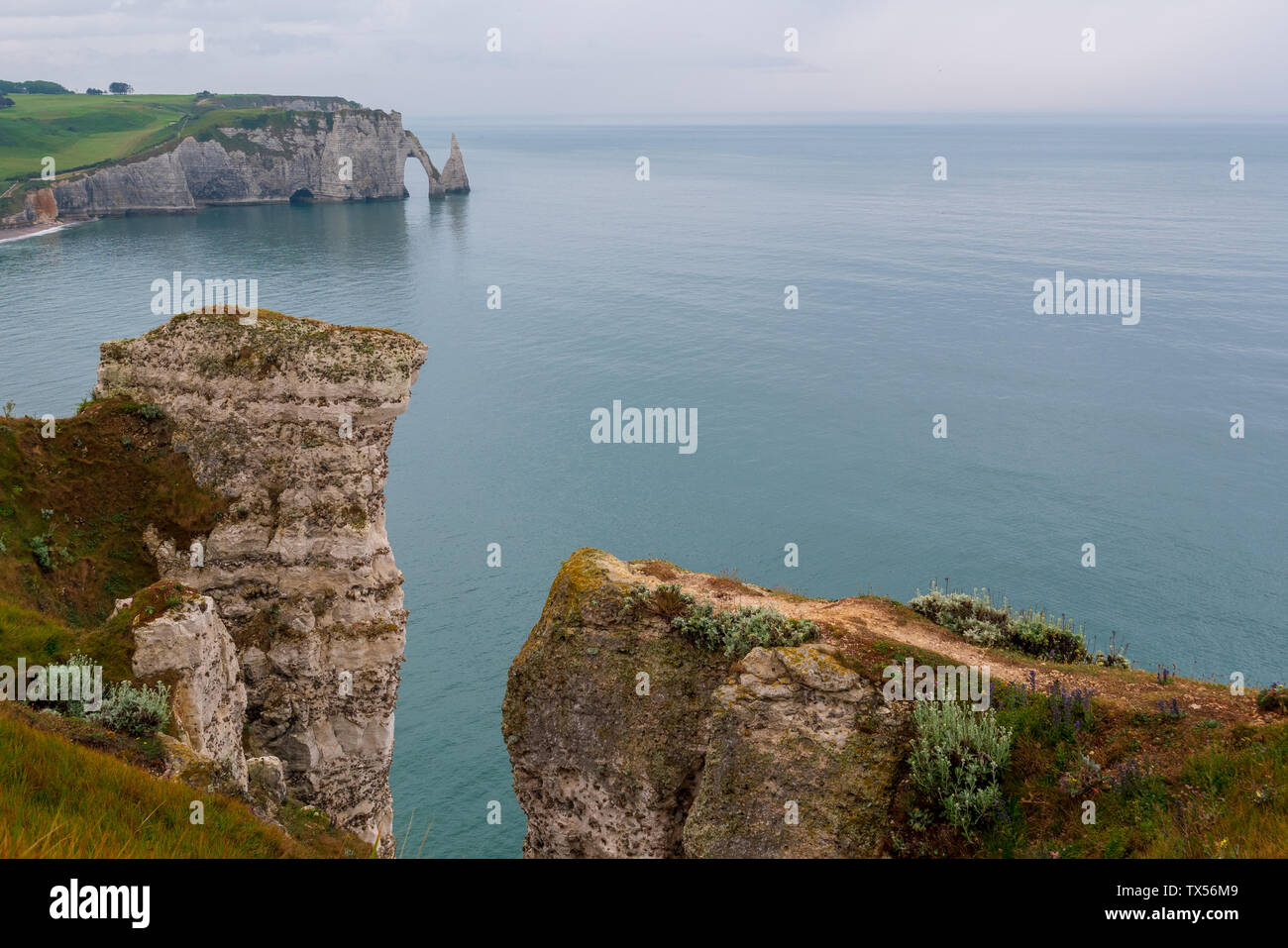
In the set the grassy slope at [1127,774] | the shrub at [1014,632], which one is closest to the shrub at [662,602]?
the grassy slope at [1127,774]

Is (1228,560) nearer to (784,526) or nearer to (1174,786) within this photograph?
(784,526)

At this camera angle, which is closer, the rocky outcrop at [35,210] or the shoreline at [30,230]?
the shoreline at [30,230]
